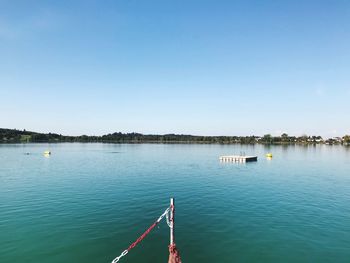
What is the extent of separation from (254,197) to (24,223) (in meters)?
35.2

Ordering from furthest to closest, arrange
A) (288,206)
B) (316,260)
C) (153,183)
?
(153,183) → (288,206) → (316,260)

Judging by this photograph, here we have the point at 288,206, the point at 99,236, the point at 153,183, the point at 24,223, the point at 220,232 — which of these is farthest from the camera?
the point at 153,183

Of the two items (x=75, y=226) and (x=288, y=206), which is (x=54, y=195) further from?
(x=288, y=206)

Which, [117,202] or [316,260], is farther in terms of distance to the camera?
[117,202]

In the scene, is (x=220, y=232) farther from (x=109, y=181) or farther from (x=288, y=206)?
(x=109, y=181)

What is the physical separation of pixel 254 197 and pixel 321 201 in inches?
422

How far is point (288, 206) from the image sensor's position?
137ft

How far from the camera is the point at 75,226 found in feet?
99.9

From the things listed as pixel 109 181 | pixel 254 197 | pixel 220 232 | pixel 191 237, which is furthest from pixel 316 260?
pixel 109 181

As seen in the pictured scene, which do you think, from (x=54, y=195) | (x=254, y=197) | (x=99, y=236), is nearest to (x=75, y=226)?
(x=99, y=236)

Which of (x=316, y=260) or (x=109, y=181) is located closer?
(x=316, y=260)

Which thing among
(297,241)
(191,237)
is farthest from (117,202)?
(297,241)

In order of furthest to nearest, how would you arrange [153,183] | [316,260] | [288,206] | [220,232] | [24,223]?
[153,183]
[288,206]
[24,223]
[220,232]
[316,260]

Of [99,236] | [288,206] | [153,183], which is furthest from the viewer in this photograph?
[153,183]
